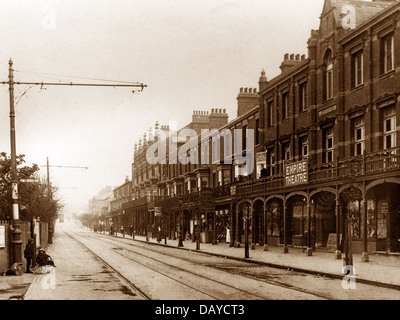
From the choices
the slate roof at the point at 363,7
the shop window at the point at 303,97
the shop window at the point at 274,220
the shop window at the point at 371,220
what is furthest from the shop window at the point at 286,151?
the shop window at the point at 371,220

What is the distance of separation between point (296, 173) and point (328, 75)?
6.01 meters

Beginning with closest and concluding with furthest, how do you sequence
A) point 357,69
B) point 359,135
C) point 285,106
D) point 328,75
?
point 359,135 < point 357,69 < point 328,75 < point 285,106

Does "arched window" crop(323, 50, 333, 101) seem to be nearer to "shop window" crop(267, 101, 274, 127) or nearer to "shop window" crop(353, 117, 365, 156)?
"shop window" crop(353, 117, 365, 156)

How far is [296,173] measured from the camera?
94.7ft

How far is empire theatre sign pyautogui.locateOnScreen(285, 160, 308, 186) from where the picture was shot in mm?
27809

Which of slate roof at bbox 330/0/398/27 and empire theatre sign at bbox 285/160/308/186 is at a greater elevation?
slate roof at bbox 330/0/398/27

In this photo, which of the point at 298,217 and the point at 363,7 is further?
the point at 298,217

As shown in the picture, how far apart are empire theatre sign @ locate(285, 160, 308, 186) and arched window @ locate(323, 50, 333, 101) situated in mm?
4516

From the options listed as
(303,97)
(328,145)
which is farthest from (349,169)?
(303,97)

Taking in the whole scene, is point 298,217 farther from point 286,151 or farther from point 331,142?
point 331,142

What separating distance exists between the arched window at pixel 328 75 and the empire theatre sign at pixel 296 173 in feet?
14.8

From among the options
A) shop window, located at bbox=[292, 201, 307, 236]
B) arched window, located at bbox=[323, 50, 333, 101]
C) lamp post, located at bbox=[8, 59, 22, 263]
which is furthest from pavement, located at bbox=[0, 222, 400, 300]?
arched window, located at bbox=[323, 50, 333, 101]

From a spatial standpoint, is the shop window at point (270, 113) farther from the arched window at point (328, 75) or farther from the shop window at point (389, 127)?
the shop window at point (389, 127)

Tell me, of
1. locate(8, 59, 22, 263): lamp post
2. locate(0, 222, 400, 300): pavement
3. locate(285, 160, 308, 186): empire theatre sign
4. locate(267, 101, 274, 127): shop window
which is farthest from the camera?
locate(267, 101, 274, 127): shop window
